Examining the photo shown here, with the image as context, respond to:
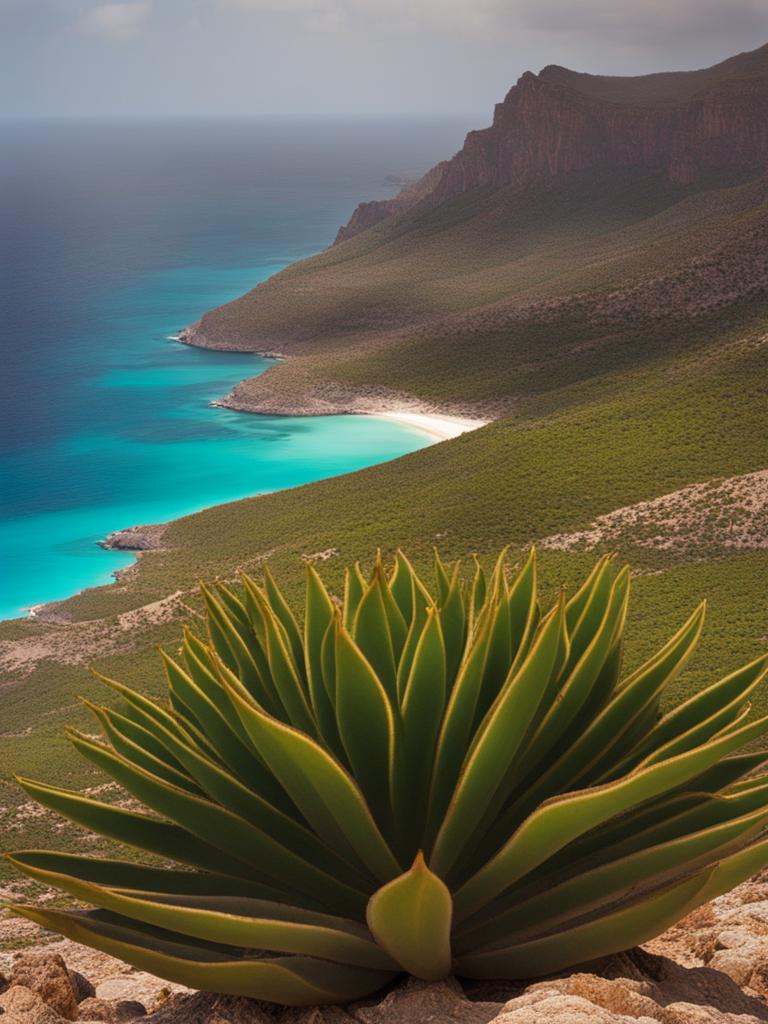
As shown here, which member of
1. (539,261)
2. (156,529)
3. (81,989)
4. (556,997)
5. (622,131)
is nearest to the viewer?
(556,997)

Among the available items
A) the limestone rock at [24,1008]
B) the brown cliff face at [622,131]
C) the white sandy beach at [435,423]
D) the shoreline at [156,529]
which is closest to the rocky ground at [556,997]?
the limestone rock at [24,1008]

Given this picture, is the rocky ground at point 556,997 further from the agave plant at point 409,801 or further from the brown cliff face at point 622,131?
the brown cliff face at point 622,131

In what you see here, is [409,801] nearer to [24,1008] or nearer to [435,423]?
[24,1008]

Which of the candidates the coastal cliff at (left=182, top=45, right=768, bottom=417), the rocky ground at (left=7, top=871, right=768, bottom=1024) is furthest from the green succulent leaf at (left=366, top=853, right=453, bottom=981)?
the coastal cliff at (left=182, top=45, right=768, bottom=417)

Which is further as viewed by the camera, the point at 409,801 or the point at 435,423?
the point at 435,423

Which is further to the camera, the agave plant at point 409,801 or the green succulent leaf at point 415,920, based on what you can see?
the agave plant at point 409,801

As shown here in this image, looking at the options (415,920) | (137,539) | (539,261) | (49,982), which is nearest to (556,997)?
(415,920)
